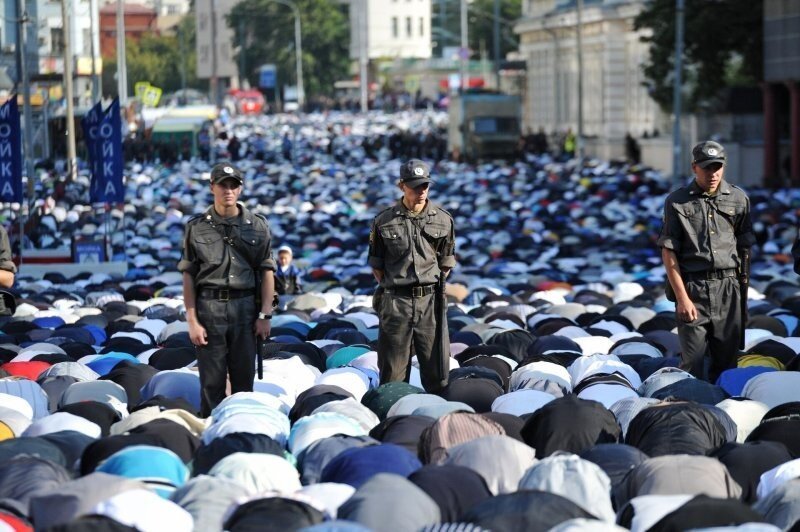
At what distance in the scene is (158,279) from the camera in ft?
86.9

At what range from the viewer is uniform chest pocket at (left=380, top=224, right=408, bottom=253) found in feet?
37.0

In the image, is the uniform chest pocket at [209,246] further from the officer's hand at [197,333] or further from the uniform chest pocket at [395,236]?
the uniform chest pocket at [395,236]

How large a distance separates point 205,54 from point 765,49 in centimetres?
9443

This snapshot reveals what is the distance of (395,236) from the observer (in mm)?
11273

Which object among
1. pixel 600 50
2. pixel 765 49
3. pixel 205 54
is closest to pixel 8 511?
pixel 765 49

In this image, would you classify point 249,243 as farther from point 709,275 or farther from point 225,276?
point 709,275

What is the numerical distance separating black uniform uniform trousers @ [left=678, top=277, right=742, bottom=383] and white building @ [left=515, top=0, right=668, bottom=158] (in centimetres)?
4917

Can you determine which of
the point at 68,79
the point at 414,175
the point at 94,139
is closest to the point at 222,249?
the point at 414,175

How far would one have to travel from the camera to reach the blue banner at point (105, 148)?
1091 inches

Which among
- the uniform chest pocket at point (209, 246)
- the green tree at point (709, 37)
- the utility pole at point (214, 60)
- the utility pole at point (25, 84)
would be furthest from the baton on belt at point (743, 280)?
the utility pole at point (214, 60)

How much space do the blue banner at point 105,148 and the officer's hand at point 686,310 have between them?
17626 mm

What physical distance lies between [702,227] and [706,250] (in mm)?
154

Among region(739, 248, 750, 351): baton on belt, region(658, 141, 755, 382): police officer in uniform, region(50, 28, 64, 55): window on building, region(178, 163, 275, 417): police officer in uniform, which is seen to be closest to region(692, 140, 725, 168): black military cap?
region(658, 141, 755, 382): police officer in uniform

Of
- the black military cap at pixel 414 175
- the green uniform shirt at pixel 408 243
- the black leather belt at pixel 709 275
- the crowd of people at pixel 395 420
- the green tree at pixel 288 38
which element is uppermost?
the green tree at pixel 288 38
